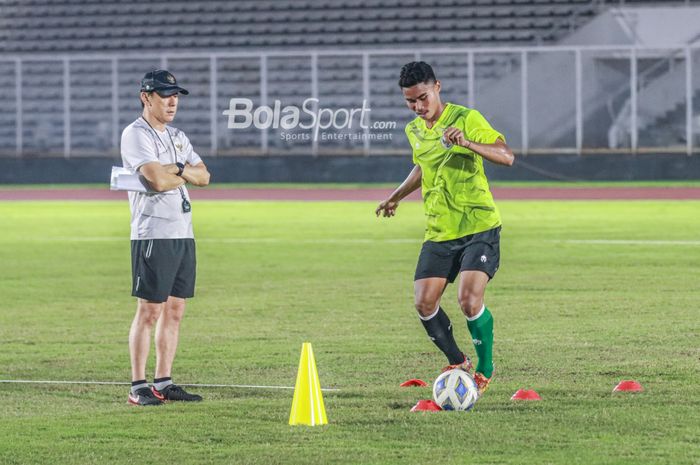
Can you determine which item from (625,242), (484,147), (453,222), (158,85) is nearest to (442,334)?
(453,222)

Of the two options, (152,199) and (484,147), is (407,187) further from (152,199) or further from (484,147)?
(152,199)

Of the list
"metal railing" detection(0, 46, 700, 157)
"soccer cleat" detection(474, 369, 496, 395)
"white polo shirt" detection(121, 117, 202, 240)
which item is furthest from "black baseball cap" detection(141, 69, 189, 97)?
"metal railing" detection(0, 46, 700, 157)

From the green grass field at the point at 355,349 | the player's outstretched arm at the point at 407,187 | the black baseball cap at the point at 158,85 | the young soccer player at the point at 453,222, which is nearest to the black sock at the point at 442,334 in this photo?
the young soccer player at the point at 453,222

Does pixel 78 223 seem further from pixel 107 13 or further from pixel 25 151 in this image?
pixel 107 13

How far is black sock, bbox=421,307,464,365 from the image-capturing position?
892 centimetres

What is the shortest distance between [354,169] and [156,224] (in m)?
27.1

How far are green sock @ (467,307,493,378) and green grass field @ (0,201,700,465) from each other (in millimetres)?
145

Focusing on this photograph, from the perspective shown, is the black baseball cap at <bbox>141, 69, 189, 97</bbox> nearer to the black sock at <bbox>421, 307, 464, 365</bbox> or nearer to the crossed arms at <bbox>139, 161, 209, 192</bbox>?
the crossed arms at <bbox>139, 161, 209, 192</bbox>

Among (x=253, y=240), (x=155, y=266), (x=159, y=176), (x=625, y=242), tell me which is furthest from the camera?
(x=253, y=240)

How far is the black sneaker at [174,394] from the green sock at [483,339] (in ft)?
5.60

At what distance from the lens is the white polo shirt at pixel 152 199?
28.2 feet

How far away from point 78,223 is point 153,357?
586 inches

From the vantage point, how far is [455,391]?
7965mm

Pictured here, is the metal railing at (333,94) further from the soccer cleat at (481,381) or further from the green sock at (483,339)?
the soccer cleat at (481,381)
